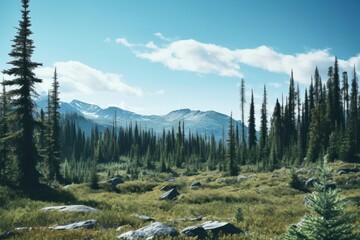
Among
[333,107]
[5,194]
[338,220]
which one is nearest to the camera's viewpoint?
[338,220]

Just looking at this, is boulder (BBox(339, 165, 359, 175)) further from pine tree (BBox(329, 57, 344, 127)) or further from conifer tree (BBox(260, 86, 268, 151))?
conifer tree (BBox(260, 86, 268, 151))

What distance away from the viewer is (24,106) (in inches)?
1185

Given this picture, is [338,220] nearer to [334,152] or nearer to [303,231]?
[303,231]

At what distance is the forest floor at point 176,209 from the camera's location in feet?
55.5

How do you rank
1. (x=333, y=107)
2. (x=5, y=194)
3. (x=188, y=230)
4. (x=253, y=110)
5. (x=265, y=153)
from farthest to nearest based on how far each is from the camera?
(x=253, y=110)
(x=265, y=153)
(x=333, y=107)
(x=5, y=194)
(x=188, y=230)

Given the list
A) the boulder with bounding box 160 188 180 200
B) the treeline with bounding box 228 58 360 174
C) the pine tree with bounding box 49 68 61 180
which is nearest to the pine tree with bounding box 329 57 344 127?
the treeline with bounding box 228 58 360 174

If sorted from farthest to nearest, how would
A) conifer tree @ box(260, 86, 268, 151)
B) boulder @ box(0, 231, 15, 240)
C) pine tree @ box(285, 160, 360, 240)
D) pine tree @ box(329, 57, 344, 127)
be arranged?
conifer tree @ box(260, 86, 268, 151) → pine tree @ box(329, 57, 344, 127) → boulder @ box(0, 231, 15, 240) → pine tree @ box(285, 160, 360, 240)

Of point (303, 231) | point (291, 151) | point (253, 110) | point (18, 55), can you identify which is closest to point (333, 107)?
point (291, 151)

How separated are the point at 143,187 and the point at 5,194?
63.8 feet

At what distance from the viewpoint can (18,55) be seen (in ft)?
98.1

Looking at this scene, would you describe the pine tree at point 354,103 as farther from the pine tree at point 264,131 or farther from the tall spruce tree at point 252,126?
the tall spruce tree at point 252,126

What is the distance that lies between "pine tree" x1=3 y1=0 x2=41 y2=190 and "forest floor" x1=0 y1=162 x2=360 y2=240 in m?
2.49

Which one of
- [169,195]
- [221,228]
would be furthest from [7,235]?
[169,195]

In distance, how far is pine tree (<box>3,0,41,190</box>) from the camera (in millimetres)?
29625
